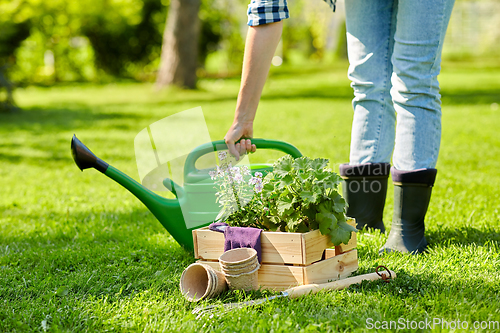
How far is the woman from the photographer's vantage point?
182cm

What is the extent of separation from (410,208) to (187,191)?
88cm

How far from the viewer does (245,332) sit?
1.35 meters

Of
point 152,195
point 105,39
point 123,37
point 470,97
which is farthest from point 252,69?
point 105,39

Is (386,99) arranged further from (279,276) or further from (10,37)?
(10,37)

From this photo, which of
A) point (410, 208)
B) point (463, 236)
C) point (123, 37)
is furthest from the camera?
point (123, 37)

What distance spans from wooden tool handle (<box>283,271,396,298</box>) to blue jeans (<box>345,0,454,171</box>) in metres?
0.51

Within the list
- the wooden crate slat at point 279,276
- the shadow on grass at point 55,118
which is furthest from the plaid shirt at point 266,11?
the shadow on grass at point 55,118

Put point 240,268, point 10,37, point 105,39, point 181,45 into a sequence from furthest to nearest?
1. point 105,39
2. point 10,37
3. point 181,45
4. point 240,268

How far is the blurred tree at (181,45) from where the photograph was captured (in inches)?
378

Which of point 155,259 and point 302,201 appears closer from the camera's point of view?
point 302,201

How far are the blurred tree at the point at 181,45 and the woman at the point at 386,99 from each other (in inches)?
312

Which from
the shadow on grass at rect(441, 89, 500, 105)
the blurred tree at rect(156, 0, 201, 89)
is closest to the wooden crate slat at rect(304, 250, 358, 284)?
the shadow on grass at rect(441, 89, 500, 105)

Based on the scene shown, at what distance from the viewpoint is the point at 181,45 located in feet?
32.6

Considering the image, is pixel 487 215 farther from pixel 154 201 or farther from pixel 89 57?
pixel 89 57
